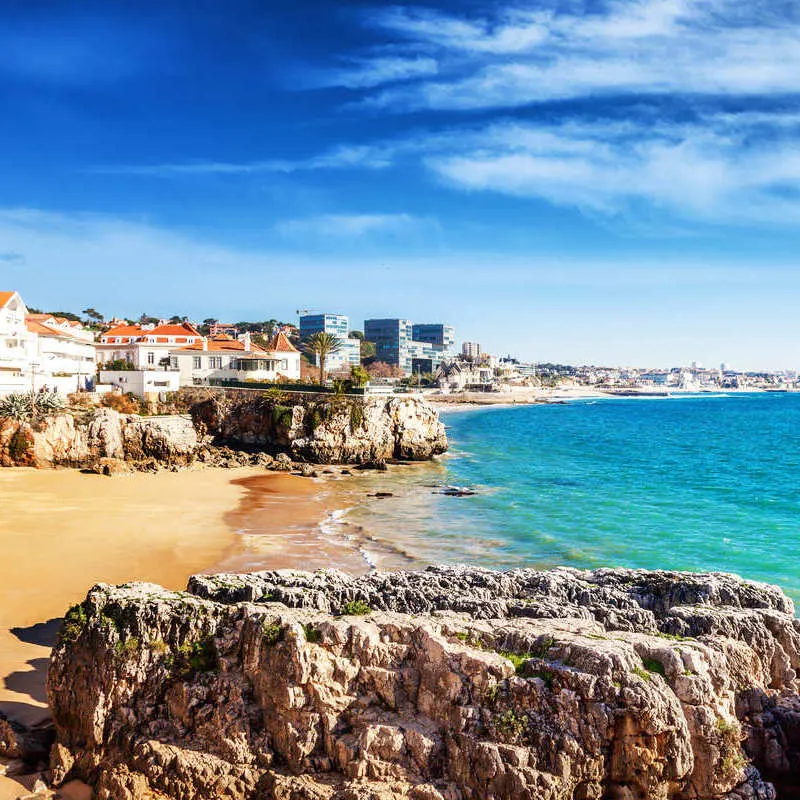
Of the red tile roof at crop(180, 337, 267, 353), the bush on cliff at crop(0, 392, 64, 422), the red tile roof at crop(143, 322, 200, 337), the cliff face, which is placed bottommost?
the cliff face

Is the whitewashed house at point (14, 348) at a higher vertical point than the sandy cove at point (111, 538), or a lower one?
higher

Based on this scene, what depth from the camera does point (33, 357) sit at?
48406 mm

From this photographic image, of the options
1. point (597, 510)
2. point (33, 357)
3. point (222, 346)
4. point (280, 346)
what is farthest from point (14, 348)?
point (597, 510)

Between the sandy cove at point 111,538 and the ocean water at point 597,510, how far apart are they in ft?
11.3

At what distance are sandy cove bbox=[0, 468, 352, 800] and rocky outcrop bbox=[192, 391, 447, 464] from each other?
336 inches

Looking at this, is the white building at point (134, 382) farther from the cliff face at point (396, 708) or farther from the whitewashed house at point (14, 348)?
the cliff face at point (396, 708)

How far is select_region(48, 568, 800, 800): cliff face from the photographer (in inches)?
340

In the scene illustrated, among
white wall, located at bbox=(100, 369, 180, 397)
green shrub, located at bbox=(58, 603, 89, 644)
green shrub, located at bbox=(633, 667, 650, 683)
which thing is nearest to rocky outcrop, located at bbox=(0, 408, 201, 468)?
white wall, located at bbox=(100, 369, 180, 397)

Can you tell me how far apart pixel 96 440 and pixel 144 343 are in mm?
28034

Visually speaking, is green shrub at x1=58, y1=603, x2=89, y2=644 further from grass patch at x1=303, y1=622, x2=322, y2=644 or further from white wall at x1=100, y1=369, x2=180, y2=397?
white wall at x1=100, y1=369, x2=180, y2=397

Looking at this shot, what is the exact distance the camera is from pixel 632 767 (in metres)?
8.66

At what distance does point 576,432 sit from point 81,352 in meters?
55.3

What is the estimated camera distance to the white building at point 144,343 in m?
63.4

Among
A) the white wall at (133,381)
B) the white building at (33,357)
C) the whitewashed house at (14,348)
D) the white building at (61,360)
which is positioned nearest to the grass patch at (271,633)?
the whitewashed house at (14,348)
